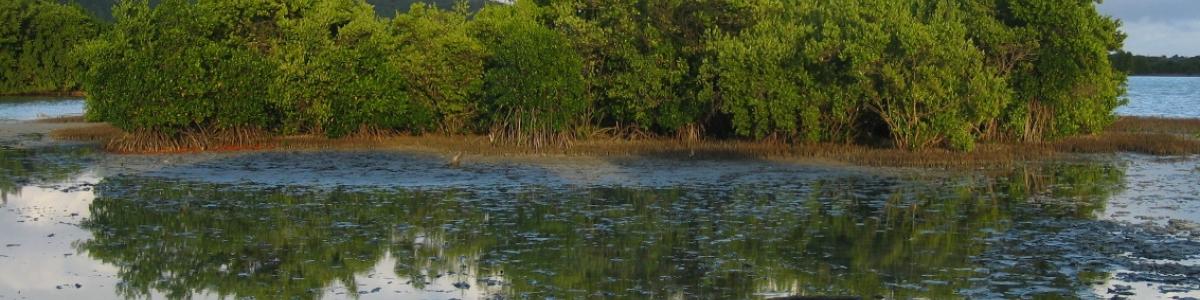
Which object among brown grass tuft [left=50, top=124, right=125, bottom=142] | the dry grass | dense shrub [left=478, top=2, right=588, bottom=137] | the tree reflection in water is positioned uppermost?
dense shrub [left=478, top=2, right=588, bottom=137]

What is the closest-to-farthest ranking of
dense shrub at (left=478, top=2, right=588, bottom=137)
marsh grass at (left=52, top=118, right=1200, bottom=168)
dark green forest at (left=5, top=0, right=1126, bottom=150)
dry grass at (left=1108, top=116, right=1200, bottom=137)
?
marsh grass at (left=52, top=118, right=1200, bottom=168) → dark green forest at (left=5, top=0, right=1126, bottom=150) → dense shrub at (left=478, top=2, right=588, bottom=137) → dry grass at (left=1108, top=116, right=1200, bottom=137)

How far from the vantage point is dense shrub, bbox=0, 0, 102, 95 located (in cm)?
6731

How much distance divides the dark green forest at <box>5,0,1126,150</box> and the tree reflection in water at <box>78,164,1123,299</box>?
5.53 m

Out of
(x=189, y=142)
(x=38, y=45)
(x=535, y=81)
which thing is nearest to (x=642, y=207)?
(x=535, y=81)

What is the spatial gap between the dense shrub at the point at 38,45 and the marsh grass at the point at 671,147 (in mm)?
40076

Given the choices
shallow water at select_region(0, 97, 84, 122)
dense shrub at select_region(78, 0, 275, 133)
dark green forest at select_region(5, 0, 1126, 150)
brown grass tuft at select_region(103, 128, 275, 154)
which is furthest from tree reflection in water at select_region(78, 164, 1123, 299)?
shallow water at select_region(0, 97, 84, 122)

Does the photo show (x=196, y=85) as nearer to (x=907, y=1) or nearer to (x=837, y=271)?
(x=907, y=1)

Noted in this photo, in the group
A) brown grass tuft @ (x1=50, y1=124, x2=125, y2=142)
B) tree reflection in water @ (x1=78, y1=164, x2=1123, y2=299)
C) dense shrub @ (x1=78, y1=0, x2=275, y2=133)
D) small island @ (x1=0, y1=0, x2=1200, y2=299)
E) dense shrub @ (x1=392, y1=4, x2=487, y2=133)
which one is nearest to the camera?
tree reflection in water @ (x1=78, y1=164, x2=1123, y2=299)

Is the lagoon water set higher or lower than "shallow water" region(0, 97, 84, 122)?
lower

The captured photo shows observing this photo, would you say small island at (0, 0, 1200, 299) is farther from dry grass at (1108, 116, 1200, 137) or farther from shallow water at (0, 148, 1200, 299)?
dry grass at (1108, 116, 1200, 137)

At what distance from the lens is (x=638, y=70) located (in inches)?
1165

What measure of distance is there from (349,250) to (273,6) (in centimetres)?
1769

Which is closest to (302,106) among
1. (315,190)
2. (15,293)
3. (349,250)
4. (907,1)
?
(315,190)

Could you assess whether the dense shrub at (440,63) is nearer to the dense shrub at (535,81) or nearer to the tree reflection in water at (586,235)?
the dense shrub at (535,81)
